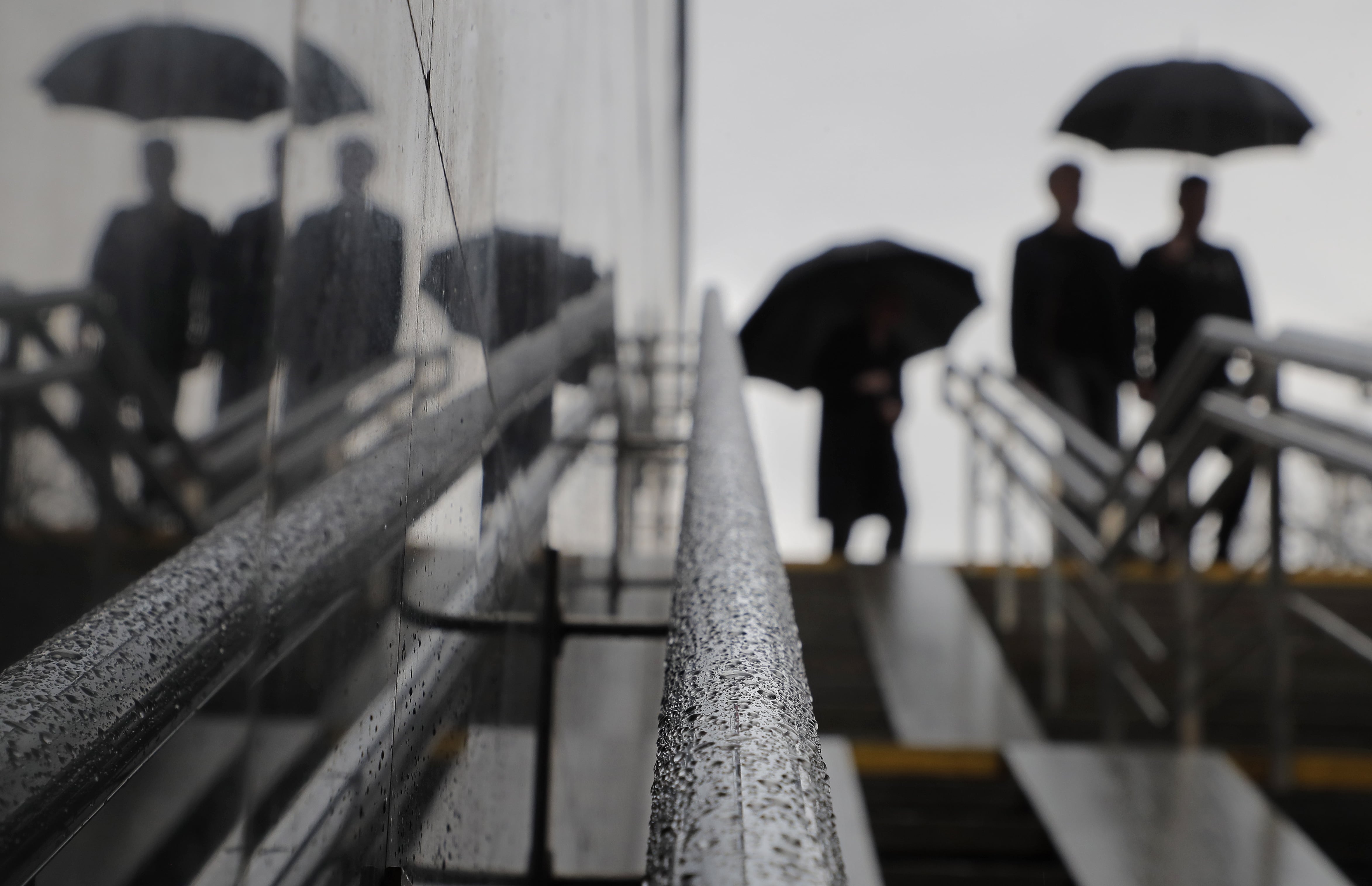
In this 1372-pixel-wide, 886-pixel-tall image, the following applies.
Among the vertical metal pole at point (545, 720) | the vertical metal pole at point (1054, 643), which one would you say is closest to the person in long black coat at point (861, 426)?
the vertical metal pole at point (1054, 643)

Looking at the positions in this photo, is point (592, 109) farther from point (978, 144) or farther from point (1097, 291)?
point (978, 144)

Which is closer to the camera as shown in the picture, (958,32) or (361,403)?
(361,403)

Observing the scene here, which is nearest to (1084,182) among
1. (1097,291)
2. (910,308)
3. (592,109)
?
(1097,291)

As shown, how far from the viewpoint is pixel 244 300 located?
3.14 ft

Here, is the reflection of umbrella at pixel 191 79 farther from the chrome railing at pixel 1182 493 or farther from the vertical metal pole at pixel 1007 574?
the vertical metal pole at pixel 1007 574

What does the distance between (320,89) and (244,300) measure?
0.48 m

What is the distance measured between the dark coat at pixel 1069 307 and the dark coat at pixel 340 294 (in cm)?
345

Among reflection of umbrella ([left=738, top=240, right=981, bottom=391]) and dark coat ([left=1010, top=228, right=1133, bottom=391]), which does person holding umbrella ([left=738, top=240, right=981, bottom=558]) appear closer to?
reflection of umbrella ([left=738, top=240, right=981, bottom=391])

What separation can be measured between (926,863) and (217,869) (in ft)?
4.74

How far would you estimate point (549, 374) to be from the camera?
1.14m

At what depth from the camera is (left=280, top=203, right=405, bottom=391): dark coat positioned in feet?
1.64

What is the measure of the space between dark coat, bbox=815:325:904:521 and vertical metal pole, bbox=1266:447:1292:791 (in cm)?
207

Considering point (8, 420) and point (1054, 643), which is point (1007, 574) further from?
point (8, 420)

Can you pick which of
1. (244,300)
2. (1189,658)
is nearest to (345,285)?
(244,300)
